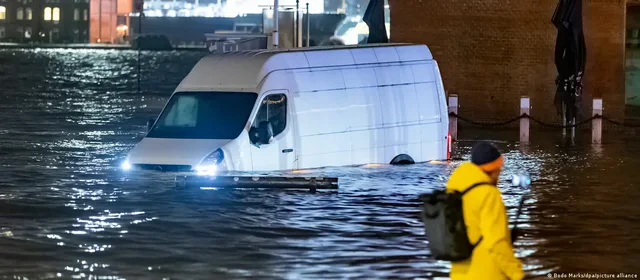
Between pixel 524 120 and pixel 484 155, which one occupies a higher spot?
pixel 484 155

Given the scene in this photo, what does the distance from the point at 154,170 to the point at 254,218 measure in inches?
127

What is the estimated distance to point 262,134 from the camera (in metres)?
18.4

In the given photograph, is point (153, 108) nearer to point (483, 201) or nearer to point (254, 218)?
point (254, 218)

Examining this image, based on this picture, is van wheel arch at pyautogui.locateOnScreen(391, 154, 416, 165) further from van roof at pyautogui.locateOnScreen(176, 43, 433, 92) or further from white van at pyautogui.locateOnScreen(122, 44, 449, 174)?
van roof at pyautogui.locateOnScreen(176, 43, 433, 92)

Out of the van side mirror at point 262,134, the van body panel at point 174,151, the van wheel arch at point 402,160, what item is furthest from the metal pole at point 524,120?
the van body panel at point 174,151

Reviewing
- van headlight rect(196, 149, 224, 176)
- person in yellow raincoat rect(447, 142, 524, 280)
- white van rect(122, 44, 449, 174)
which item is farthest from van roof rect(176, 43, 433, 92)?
person in yellow raincoat rect(447, 142, 524, 280)

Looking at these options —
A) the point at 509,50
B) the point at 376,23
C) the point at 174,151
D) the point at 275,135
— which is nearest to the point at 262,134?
the point at 275,135

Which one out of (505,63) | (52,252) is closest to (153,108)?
(505,63)

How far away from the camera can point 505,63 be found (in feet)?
110

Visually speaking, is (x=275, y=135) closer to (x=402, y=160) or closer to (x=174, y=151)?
(x=174, y=151)

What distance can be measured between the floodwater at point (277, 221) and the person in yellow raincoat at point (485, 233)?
443cm

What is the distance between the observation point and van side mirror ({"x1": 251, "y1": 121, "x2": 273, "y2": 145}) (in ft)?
60.4

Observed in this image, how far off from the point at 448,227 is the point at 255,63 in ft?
39.7

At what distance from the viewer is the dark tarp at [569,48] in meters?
30.6
